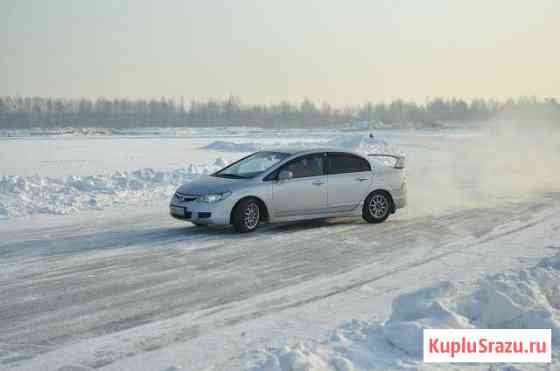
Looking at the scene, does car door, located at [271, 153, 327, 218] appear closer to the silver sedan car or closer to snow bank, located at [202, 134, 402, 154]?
the silver sedan car

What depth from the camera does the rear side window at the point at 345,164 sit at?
46.3ft

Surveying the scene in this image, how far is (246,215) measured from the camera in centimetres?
1295

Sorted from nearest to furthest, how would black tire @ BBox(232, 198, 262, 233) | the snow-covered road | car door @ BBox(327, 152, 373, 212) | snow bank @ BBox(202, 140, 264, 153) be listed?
the snow-covered road → black tire @ BBox(232, 198, 262, 233) → car door @ BBox(327, 152, 373, 212) → snow bank @ BBox(202, 140, 264, 153)

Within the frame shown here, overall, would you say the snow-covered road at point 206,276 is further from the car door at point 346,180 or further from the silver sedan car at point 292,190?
the car door at point 346,180

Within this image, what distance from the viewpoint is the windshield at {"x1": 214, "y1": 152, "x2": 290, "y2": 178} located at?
13.6 metres

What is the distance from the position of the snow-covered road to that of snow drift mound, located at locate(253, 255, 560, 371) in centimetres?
50

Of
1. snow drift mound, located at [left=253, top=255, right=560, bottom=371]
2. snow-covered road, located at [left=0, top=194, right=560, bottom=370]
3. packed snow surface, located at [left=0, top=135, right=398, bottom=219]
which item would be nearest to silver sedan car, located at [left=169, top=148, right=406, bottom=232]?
snow-covered road, located at [left=0, top=194, right=560, bottom=370]

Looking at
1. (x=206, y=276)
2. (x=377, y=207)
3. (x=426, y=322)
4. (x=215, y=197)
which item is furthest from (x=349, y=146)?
(x=426, y=322)

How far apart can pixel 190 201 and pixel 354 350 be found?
7.29 meters

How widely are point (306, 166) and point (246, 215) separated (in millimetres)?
1639

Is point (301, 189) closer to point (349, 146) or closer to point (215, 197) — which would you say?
point (215, 197)

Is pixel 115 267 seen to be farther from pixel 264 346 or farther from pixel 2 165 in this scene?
pixel 2 165

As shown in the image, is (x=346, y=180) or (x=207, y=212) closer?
(x=207, y=212)

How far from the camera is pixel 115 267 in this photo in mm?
10227
